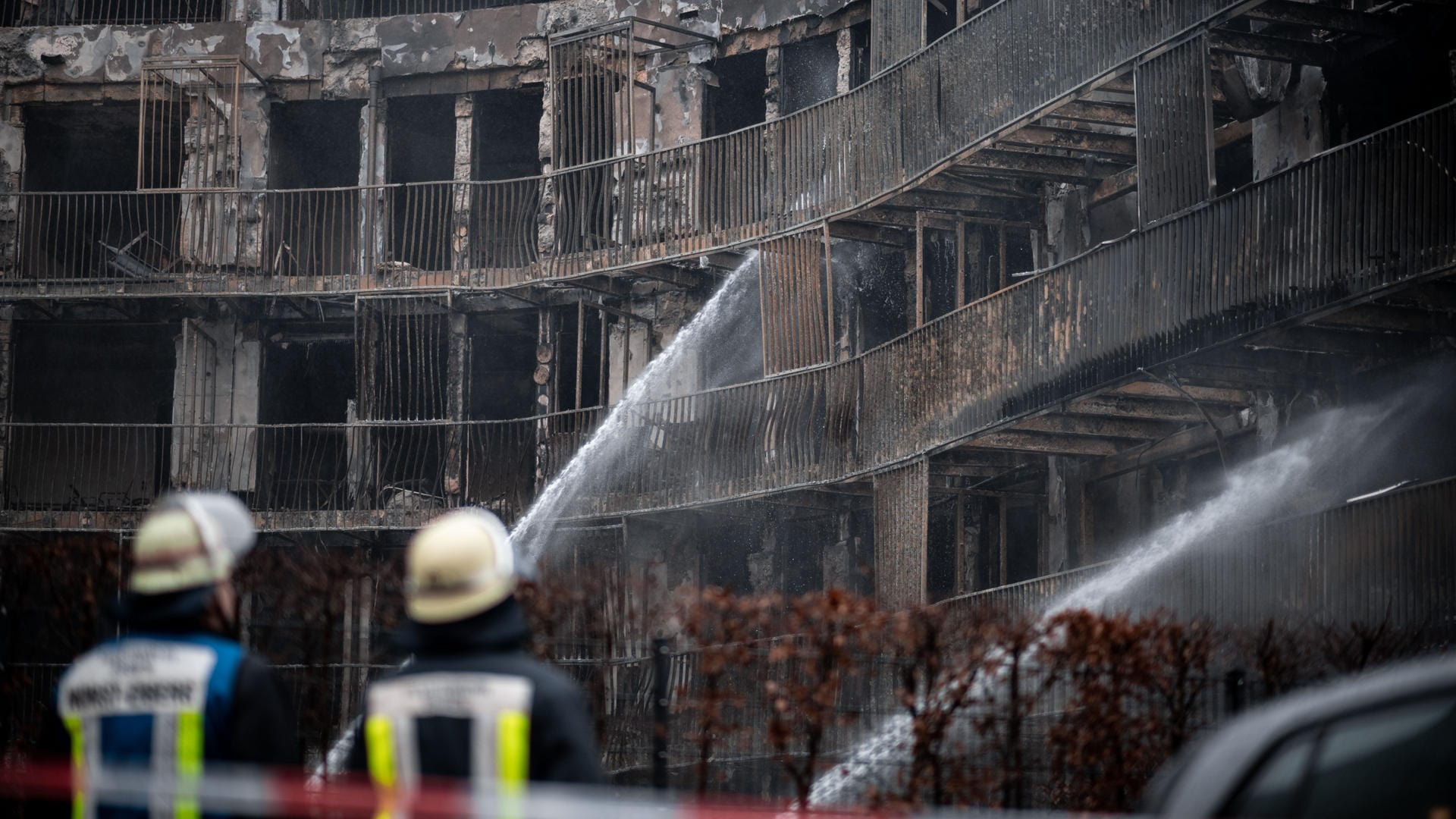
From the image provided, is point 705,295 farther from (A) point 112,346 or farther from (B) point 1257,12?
(B) point 1257,12

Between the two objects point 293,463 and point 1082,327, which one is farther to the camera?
point 293,463

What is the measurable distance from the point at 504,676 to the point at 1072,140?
16.4 m

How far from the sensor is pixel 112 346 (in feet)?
97.4

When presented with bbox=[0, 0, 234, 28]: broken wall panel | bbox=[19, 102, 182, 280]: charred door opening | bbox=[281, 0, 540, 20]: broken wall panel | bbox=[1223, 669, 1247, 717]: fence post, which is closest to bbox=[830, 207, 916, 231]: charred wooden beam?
bbox=[281, 0, 540, 20]: broken wall panel

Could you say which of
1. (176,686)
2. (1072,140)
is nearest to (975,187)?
(1072,140)

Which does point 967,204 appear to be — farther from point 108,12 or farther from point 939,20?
point 108,12

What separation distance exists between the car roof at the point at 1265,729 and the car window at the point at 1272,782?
3 cm

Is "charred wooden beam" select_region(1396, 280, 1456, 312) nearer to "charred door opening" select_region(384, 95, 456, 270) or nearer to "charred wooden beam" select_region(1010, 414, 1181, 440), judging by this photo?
"charred wooden beam" select_region(1010, 414, 1181, 440)

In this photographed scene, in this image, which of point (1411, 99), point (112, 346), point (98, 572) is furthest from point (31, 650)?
point (112, 346)

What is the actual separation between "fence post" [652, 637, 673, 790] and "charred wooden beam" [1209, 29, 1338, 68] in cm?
944

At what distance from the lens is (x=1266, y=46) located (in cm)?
1655

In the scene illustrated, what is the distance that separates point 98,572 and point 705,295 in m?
15.6

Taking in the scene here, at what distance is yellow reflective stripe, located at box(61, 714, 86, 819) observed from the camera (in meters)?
4.89

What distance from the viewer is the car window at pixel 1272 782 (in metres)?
4.17
